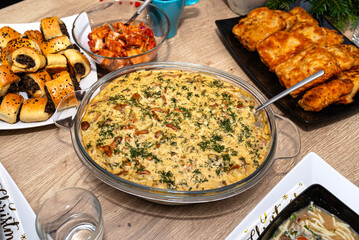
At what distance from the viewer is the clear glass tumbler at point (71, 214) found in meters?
1.37

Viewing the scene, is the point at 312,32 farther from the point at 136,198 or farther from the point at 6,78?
the point at 6,78

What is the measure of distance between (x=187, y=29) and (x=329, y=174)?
150 cm

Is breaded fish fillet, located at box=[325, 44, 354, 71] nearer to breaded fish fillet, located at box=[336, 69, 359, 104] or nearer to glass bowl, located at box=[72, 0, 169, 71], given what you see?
breaded fish fillet, located at box=[336, 69, 359, 104]

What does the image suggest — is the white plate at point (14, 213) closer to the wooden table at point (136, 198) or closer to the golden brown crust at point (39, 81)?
the wooden table at point (136, 198)

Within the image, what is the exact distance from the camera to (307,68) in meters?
2.00

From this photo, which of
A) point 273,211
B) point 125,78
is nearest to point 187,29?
point 125,78

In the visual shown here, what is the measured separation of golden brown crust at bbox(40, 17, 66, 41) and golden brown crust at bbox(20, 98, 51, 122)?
59 centimetres

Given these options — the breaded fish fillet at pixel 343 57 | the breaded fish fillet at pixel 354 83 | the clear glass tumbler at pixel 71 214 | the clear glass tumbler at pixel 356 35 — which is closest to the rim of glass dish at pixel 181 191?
the clear glass tumbler at pixel 71 214

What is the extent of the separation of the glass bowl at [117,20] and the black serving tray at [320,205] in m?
1.18

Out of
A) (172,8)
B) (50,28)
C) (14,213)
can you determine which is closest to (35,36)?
(50,28)

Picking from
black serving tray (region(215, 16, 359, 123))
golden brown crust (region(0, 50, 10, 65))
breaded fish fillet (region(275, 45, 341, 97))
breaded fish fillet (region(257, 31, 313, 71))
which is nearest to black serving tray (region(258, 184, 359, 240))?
black serving tray (region(215, 16, 359, 123))

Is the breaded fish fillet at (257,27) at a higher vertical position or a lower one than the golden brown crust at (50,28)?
lower

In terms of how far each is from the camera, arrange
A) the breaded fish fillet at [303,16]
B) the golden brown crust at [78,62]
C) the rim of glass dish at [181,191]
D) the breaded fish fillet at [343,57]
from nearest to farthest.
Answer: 1. the rim of glass dish at [181,191]
2. the golden brown crust at [78,62]
3. the breaded fish fillet at [343,57]
4. the breaded fish fillet at [303,16]

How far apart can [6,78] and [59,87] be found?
29cm
